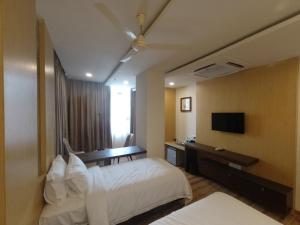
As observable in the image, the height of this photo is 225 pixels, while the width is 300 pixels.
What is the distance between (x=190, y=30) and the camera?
1.62 metres

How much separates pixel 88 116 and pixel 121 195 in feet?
10.8

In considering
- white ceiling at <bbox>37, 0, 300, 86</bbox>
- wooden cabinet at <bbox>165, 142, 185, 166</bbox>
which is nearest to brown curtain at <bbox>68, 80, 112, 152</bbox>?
wooden cabinet at <bbox>165, 142, 185, 166</bbox>

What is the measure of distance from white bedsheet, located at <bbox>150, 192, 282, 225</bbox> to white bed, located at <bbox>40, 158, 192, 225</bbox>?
0.57 m

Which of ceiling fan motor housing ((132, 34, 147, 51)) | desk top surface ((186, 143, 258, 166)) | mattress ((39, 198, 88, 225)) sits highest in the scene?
ceiling fan motor housing ((132, 34, 147, 51))

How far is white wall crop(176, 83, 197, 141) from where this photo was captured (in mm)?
4359

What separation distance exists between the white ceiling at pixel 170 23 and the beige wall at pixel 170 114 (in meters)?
2.56

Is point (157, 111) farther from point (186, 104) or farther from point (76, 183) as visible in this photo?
point (76, 183)

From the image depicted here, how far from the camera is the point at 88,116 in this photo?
4.51m

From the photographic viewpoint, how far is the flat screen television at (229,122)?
2.99 meters

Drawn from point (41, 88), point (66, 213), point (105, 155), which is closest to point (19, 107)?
point (41, 88)

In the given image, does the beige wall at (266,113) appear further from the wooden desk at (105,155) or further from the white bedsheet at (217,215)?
the wooden desk at (105,155)

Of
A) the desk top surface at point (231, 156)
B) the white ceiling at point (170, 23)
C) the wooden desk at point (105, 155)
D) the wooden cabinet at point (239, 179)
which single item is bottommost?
the wooden cabinet at point (239, 179)

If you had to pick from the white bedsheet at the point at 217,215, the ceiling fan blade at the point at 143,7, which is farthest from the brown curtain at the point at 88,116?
the white bedsheet at the point at 217,215

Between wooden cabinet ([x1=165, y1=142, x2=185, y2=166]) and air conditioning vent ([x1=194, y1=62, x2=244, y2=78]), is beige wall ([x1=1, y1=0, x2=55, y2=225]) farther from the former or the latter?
wooden cabinet ([x1=165, y1=142, x2=185, y2=166])
